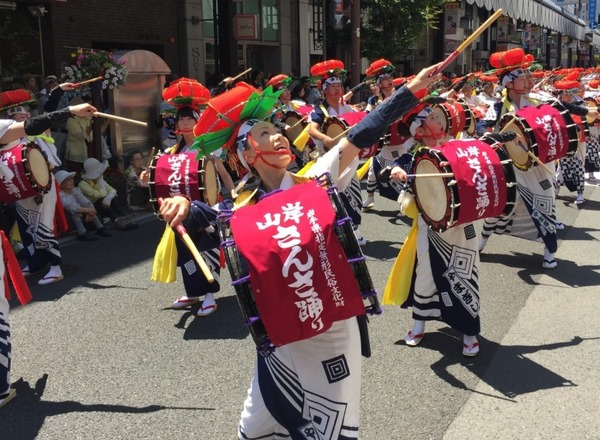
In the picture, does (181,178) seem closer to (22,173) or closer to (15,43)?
(22,173)

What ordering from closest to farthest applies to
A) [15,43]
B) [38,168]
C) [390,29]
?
[38,168] → [15,43] → [390,29]

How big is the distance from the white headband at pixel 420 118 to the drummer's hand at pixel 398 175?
913 mm

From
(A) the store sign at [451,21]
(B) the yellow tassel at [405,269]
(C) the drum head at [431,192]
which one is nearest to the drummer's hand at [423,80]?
(C) the drum head at [431,192]

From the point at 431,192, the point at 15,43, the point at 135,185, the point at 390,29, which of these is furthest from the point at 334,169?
the point at 390,29

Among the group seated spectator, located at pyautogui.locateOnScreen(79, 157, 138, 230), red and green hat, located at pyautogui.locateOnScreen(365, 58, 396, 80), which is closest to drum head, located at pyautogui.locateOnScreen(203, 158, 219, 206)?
seated spectator, located at pyautogui.locateOnScreen(79, 157, 138, 230)

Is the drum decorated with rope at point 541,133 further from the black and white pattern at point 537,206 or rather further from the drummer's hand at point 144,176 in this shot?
the drummer's hand at point 144,176

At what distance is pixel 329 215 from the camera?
2.37 metres

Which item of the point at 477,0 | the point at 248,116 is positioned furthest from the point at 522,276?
the point at 477,0

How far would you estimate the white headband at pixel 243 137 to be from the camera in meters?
2.80

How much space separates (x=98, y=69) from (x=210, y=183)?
480 centimetres

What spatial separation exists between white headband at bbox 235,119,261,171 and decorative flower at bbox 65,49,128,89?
6.80 meters

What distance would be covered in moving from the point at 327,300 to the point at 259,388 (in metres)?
0.55

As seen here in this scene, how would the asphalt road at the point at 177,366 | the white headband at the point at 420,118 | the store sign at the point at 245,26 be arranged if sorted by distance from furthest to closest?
the store sign at the point at 245,26, the white headband at the point at 420,118, the asphalt road at the point at 177,366

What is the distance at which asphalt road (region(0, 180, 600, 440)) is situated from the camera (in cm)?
366
